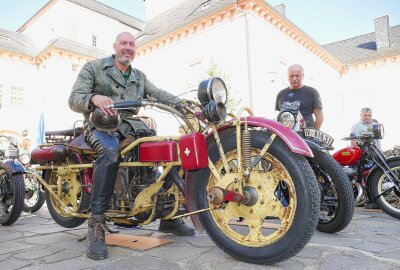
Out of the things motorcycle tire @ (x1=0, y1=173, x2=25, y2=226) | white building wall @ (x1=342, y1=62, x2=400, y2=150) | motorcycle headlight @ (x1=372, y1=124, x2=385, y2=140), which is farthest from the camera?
white building wall @ (x1=342, y1=62, x2=400, y2=150)

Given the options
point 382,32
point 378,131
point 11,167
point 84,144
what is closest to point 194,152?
point 84,144

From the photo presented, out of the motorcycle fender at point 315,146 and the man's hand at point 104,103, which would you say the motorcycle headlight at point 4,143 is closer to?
the man's hand at point 104,103

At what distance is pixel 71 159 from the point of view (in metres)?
3.30

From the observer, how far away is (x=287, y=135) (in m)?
2.03

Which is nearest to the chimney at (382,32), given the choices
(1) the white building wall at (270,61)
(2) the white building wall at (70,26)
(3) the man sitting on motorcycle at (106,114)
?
(1) the white building wall at (270,61)

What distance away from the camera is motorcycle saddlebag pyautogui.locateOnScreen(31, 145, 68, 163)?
10.8 ft

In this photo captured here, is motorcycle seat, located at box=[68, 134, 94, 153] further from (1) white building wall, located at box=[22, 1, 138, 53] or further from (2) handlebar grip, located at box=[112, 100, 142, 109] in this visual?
(1) white building wall, located at box=[22, 1, 138, 53]

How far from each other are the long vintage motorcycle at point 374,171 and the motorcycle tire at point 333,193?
1283 mm

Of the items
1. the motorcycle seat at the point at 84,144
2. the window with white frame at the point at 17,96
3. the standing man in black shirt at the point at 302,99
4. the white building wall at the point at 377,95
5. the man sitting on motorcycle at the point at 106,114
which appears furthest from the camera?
the white building wall at the point at 377,95

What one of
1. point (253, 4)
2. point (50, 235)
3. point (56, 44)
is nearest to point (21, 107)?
point (56, 44)

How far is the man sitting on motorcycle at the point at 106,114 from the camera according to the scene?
254cm

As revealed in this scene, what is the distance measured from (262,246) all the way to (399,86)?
79.2ft

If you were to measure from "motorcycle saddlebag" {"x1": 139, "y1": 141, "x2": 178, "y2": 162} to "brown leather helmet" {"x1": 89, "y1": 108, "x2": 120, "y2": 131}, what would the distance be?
26 centimetres

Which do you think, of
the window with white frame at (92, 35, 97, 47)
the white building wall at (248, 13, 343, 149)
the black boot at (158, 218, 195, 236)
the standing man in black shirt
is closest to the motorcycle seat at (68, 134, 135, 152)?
the black boot at (158, 218, 195, 236)
